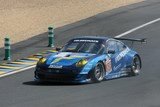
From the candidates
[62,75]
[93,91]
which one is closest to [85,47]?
[62,75]

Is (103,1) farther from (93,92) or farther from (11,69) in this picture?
(93,92)

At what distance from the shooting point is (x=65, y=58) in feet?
62.3

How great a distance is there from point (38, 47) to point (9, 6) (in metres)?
17.3

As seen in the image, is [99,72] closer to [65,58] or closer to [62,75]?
[65,58]

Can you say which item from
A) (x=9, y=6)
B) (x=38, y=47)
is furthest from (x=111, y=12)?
(x=38, y=47)

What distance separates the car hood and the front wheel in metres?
0.43

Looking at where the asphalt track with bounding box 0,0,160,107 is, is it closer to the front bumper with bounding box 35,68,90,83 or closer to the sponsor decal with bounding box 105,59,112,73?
the front bumper with bounding box 35,68,90,83

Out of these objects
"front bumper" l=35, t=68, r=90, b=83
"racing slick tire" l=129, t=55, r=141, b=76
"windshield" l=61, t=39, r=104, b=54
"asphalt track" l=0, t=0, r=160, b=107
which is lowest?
"asphalt track" l=0, t=0, r=160, b=107

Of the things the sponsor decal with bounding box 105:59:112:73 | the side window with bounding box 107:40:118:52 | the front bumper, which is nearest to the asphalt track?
the front bumper

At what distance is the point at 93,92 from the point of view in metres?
17.1

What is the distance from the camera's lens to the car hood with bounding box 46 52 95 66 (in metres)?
18.8

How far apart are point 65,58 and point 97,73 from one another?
114 cm

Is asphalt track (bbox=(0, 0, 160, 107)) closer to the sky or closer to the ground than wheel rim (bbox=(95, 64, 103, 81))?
closer to the ground

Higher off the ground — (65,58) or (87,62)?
(65,58)
